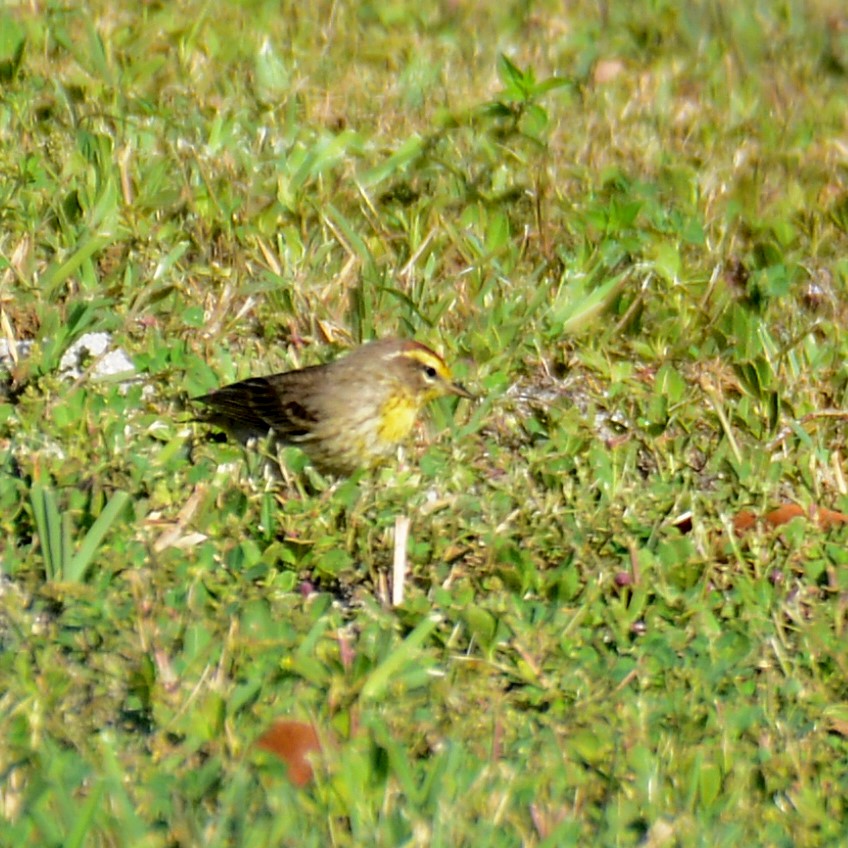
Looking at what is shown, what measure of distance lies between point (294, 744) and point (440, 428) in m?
2.29

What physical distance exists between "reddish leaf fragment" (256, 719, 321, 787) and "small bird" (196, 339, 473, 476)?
1.97 m

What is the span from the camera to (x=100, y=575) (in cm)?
493

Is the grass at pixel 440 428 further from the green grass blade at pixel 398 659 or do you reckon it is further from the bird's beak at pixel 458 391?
the bird's beak at pixel 458 391

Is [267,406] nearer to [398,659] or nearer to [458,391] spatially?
[458,391]

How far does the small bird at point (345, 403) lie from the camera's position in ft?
20.2

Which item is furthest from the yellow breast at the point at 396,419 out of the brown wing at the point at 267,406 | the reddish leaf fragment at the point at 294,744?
the reddish leaf fragment at the point at 294,744

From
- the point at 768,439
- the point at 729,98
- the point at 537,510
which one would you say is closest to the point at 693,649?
the point at 537,510

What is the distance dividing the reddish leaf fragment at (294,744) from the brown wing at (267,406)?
1.97 metres

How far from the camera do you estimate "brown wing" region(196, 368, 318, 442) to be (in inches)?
241

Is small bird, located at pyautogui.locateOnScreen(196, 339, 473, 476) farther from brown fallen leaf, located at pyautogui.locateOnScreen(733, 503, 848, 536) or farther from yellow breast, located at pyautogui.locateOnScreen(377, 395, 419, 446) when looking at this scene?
brown fallen leaf, located at pyautogui.locateOnScreen(733, 503, 848, 536)

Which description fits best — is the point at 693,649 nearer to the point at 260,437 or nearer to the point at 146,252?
the point at 260,437

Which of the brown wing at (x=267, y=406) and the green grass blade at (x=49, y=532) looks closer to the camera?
the green grass blade at (x=49, y=532)

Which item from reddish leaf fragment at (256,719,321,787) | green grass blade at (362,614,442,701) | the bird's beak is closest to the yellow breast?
the bird's beak

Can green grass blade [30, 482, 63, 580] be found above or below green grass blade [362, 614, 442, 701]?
above
